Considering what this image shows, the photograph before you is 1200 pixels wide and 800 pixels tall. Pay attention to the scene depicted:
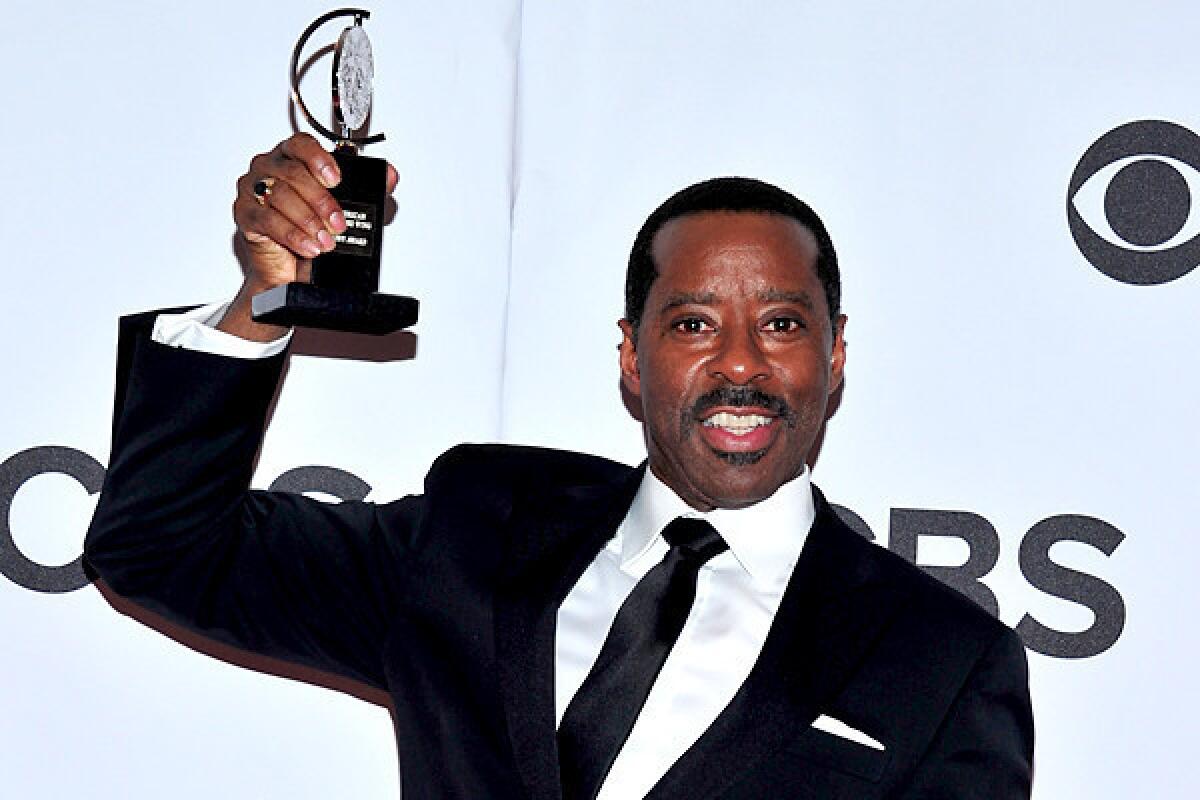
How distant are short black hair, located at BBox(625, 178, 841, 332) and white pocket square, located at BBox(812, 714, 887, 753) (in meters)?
0.59

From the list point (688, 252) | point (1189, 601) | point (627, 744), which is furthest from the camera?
point (1189, 601)

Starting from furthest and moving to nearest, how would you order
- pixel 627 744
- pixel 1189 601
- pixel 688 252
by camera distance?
pixel 1189 601 < pixel 688 252 < pixel 627 744

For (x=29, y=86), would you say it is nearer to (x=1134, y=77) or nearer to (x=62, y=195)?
(x=62, y=195)

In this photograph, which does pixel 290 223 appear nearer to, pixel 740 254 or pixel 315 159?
pixel 315 159

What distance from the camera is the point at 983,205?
2.84 meters

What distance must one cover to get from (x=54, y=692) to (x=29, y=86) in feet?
3.34

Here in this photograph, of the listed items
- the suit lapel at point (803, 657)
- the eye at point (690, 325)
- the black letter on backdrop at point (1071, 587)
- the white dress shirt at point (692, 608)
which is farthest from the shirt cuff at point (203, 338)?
the black letter on backdrop at point (1071, 587)

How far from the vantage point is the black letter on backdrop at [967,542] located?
2795 mm


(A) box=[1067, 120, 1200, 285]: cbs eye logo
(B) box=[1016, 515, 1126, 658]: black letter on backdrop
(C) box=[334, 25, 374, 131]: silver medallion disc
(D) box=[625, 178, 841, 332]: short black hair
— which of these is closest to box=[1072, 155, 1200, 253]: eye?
(A) box=[1067, 120, 1200, 285]: cbs eye logo

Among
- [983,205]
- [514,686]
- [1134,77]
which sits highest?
[1134,77]

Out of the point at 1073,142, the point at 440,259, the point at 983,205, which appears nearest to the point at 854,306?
the point at 983,205

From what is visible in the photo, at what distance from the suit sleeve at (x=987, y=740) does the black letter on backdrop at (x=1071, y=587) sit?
1.79ft

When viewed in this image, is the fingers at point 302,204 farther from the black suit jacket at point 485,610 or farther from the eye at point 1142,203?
the eye at point 1142,203

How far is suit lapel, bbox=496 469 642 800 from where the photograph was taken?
2.16m
